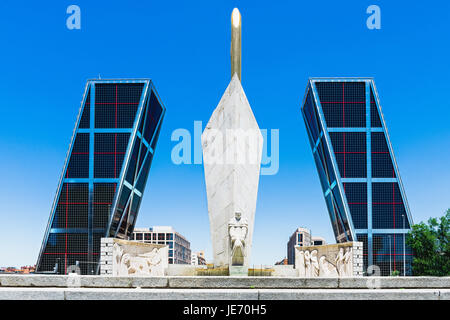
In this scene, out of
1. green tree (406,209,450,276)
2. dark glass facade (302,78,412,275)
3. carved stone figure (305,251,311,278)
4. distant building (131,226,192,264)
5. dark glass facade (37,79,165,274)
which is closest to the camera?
carved stone figure (305,251,311,278)

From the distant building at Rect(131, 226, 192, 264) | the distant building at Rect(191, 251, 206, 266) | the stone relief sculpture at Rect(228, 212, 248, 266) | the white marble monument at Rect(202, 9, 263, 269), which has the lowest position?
the distant building at Rect(191, 251, 206, 266)

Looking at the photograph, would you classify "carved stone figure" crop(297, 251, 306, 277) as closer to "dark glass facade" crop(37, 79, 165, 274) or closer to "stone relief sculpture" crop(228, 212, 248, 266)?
"stone relief sculpture" crop(228, 212, 248, 266)

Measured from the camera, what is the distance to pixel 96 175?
6631 cm

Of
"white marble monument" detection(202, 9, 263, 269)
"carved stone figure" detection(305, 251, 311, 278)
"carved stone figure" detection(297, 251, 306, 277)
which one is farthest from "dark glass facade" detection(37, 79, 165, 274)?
"carved stone figure" detection(305, 251, 311, 278)

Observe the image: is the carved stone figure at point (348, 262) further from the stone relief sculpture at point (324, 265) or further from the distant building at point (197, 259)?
the distant building at point (197, 259)

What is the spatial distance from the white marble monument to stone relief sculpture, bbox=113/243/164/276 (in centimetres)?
371

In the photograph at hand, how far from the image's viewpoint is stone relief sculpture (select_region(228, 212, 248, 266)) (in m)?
20.4

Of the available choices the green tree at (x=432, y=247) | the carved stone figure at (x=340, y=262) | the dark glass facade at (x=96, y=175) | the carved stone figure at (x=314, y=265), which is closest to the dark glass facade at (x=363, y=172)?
the green tree at (x=432, y=247)

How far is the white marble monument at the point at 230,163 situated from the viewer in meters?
28.1

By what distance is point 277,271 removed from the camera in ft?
94.5

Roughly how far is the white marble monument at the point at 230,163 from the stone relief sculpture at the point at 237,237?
6.61m

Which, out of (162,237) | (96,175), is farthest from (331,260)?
(162,237)
